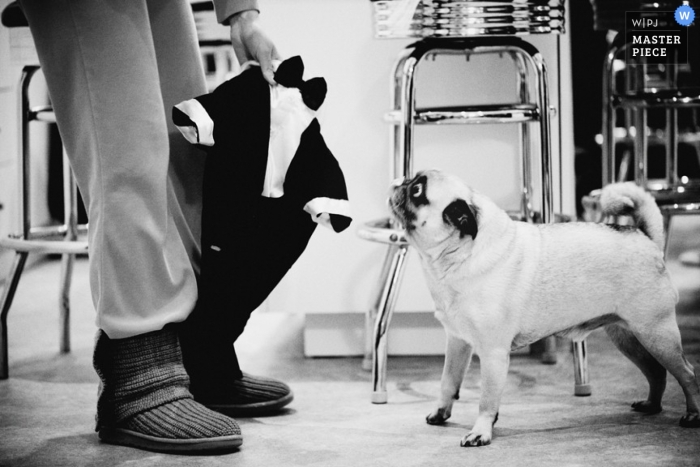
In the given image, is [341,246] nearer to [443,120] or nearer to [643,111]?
[443,120]

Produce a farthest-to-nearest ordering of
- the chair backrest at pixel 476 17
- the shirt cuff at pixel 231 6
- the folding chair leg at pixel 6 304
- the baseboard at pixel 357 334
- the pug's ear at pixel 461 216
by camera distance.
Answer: the baseboard at pixel 357 334, the folding chair leg at pixel 6 304, the chair backrest at pixel 476 17, the shirt cuff at pixel 231 6, the pug's ear at pixel 461 216

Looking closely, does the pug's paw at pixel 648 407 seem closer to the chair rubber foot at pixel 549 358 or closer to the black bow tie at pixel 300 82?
the chair rubber foot at pixel 549 358

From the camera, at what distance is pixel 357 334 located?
6.61 feet

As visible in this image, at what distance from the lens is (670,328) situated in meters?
1.39

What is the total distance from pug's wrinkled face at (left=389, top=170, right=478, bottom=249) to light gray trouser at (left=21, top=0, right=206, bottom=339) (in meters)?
0.39

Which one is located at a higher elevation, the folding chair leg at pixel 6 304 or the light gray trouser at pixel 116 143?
the light gray trouser at pixel 116 143

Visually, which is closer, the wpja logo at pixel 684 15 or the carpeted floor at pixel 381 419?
the carpeted floor at pixel 381 419

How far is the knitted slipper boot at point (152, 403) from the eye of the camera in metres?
1.25

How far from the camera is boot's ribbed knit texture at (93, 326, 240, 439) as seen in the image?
1.26 metres

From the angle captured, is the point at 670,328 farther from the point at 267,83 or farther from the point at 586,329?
the point at 267,83

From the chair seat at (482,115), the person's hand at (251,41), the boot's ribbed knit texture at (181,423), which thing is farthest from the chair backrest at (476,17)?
the boot's ribbed knit texture at (181,423)

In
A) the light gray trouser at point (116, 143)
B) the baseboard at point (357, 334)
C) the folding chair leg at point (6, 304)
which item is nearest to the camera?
the light gray trouser at point (116, 143)

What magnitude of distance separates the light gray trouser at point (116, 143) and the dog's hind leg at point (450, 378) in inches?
18.3

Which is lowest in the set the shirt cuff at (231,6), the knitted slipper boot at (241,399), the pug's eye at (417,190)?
the knitted slipper boot at (241,399)
